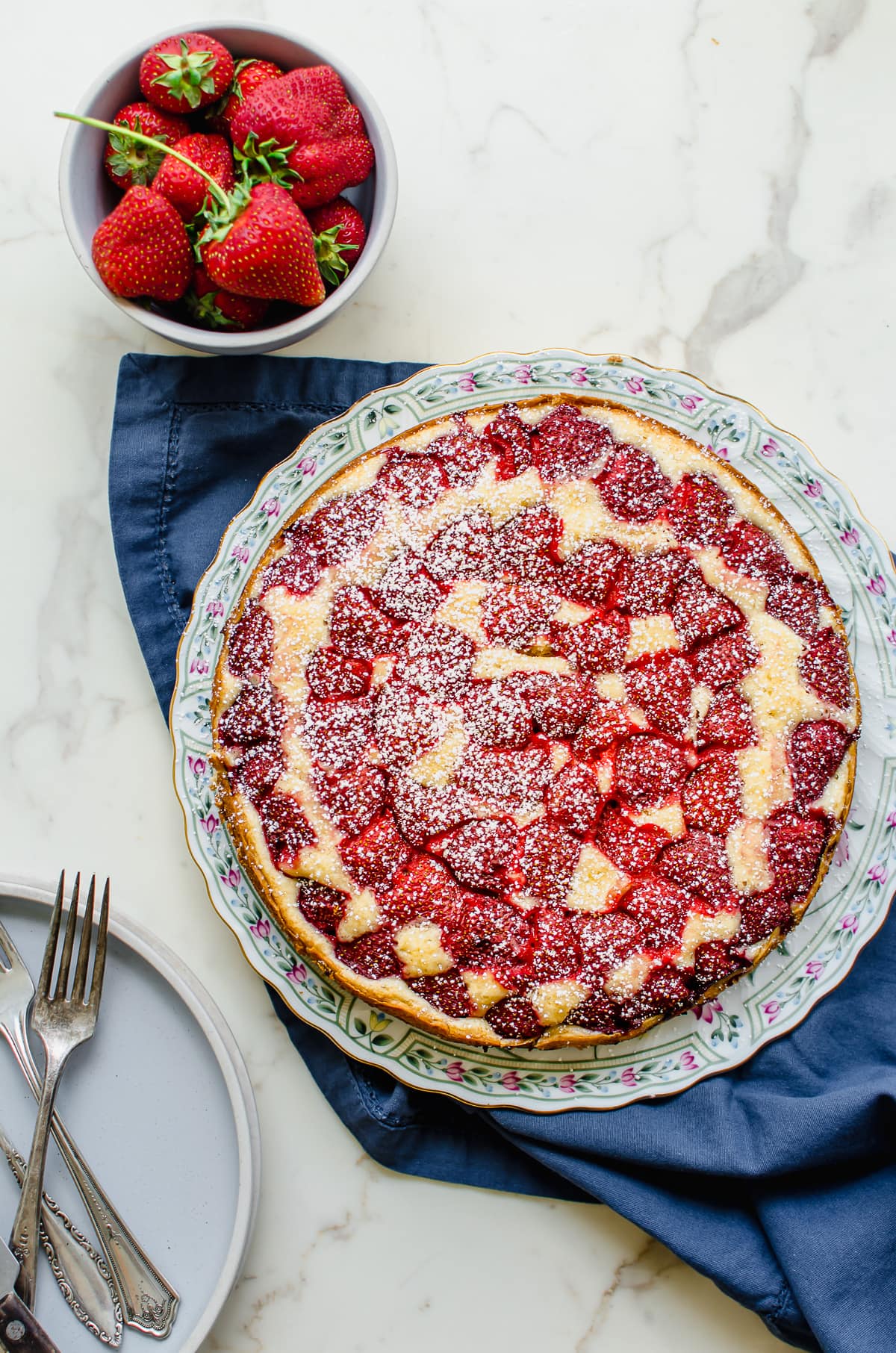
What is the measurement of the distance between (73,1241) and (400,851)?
3.46 ft

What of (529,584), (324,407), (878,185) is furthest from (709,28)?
(529,584)

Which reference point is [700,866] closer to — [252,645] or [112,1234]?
[252,645]

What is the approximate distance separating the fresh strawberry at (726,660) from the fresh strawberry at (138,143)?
4.34ft

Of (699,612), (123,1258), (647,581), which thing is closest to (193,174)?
(647,581)

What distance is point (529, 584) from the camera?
1.88m

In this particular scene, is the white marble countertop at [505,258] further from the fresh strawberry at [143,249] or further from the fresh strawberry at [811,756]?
the fresh strawberry at [811,756]

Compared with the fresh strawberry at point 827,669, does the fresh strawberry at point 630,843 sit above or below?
below

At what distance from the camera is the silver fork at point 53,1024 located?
1969mm

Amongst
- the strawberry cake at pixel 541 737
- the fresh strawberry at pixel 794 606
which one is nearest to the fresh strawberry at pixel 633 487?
the strawberry cake at pixel 541 737

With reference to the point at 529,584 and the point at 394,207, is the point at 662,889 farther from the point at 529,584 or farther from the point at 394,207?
the point at 394,207

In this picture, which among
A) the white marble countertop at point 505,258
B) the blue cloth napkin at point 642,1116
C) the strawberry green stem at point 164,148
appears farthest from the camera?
the white marble countertop at point 505,258

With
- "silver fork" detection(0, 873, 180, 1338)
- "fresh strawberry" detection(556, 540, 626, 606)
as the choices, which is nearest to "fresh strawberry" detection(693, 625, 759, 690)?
"fresh strawberry" detection(556, 540, 626, 606)

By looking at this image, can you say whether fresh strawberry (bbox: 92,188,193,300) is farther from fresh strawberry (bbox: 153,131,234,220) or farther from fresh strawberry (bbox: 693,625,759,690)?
fresh strawberry (bbox: 693,625,759,690)

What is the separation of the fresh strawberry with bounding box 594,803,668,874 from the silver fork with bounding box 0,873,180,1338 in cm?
103
